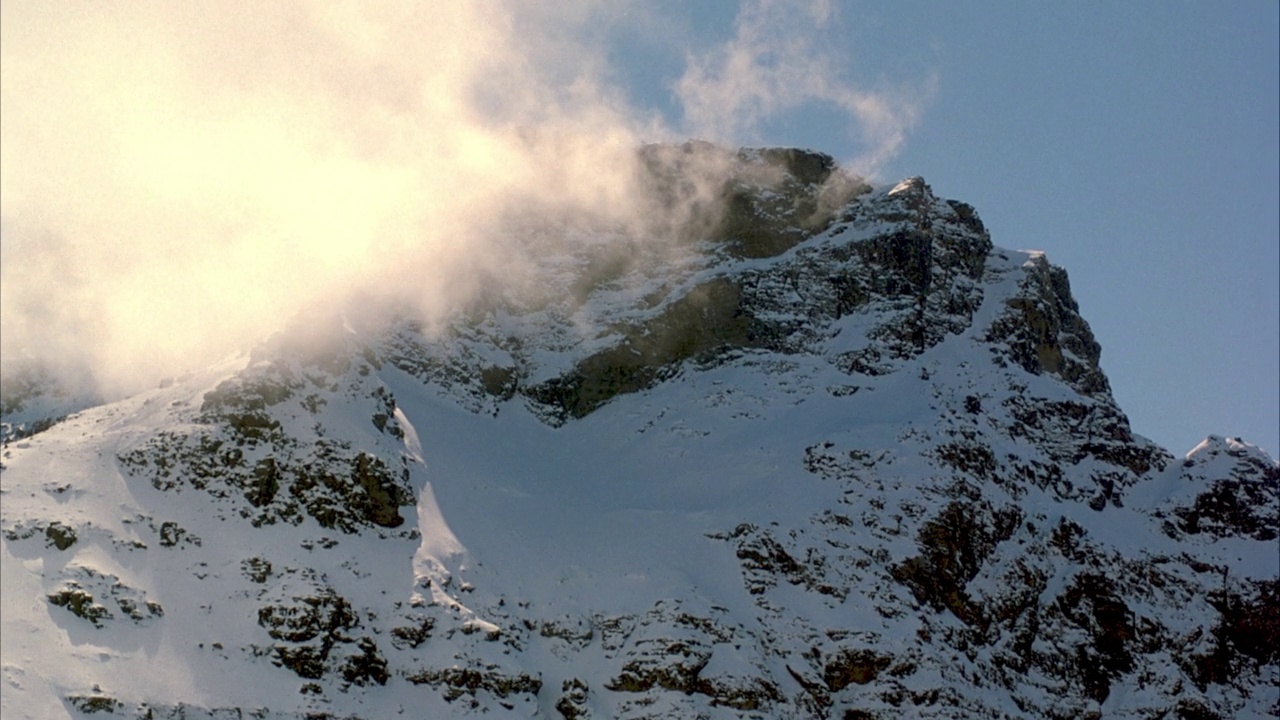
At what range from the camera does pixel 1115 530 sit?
240 feet

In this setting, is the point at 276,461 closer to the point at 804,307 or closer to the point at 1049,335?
the point at 804,307

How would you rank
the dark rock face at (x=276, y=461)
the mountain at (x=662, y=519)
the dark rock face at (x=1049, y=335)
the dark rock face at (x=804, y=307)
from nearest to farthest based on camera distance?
the mountain at (x=662, y=519)
the dark rock face at (x=276, y=461)
the dark rock face at (x=804, y=307)
the dark rock face at (x=1049, y=335)

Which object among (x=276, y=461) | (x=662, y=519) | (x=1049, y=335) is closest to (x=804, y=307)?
(x=1049, y=335)

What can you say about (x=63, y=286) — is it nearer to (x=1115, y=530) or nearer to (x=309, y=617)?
(x=309, y=617)

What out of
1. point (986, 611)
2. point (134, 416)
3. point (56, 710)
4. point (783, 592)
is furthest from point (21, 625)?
point (986, 611)

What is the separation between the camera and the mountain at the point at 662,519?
56656 millimetres

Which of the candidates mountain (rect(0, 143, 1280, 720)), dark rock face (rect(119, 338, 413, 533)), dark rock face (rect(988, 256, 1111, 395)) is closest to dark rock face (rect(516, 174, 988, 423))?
mountain (rect(0, 143, 1280, 720))

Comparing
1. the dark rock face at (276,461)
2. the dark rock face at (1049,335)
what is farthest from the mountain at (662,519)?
the dark rock face at (1049,335)

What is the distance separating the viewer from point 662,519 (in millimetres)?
69438

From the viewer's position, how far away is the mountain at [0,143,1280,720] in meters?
56.7

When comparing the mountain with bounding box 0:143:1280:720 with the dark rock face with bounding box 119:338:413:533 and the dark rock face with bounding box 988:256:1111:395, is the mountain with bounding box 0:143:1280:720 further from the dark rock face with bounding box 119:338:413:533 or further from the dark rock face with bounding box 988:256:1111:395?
the dark rock face with bounding box 988:256:1111:395

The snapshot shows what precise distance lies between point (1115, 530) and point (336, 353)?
44.4 m

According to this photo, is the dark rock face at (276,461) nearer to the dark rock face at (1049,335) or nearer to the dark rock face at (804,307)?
the dark rock face at (804,307)

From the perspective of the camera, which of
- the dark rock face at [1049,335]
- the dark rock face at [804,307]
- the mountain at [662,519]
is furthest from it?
the dark rock face at [1049,335]
